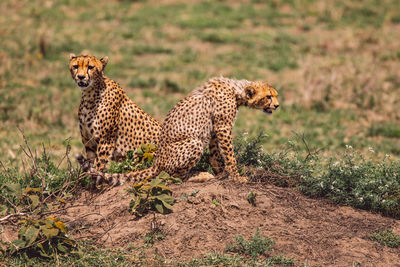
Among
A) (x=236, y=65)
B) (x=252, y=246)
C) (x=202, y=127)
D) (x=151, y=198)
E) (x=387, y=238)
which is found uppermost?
(x=202, y=127)

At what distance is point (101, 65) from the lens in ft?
19.6

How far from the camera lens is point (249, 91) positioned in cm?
602

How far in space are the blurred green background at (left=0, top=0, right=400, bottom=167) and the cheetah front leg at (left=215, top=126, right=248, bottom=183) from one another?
1820 mm

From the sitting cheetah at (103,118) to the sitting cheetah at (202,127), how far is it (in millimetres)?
350

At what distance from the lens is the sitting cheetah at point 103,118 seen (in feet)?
19.2

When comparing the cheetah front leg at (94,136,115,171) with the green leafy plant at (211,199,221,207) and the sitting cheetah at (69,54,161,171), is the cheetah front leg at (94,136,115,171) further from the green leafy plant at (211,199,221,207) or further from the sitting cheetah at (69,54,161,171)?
the green leafy plant at (211,199,221,207)

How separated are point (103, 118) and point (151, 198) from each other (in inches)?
44.7

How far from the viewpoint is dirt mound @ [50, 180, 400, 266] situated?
4.94 metres

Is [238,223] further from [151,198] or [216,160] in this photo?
[216,160]

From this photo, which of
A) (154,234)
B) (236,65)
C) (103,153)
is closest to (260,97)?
(103,153)

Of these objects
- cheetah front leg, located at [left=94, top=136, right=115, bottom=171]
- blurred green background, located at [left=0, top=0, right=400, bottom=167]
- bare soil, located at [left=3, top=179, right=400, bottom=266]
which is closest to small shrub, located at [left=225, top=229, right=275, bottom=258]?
bare soil, located at [left=3, top=179, right=400, bottom=266]

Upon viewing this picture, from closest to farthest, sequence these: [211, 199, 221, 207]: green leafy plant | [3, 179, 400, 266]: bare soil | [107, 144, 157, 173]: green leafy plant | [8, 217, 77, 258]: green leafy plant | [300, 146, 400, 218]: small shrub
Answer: [8, 217, 77, 258]: green leafy plant < [3, 179, 400, 266]: bare soil < [211, 199, 221, 207]: green leafy plant < [300, 146, 400, 218]: small shrub < [107, 144, 157, 173]: green leafy plant

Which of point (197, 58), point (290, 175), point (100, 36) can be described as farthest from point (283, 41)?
point (290, 175)

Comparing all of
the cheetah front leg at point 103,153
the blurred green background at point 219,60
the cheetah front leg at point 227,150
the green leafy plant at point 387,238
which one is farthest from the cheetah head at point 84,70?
the green leafy plant at point 387,238
